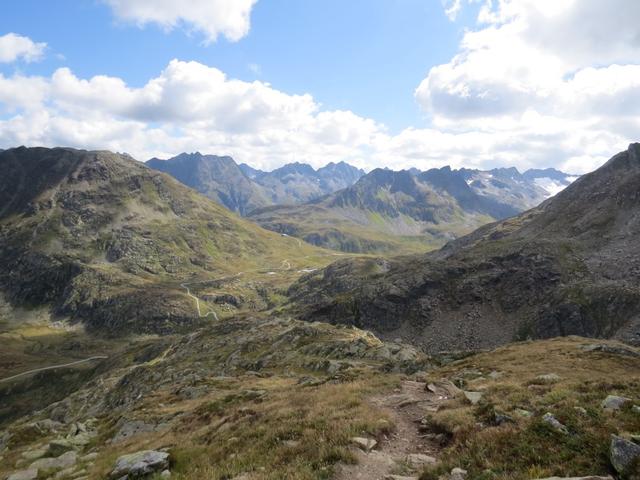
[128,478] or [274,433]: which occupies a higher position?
[274,433]

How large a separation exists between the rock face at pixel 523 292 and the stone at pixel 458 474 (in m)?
83.7

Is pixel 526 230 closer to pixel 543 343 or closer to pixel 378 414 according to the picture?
pixel 543 343

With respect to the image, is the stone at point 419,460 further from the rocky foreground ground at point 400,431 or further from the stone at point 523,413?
the stone at point 523,413

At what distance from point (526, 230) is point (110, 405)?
153409 mm

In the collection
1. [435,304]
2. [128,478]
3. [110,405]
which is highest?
[128,478]

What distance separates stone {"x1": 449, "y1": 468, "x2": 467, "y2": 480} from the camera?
13.4 metres

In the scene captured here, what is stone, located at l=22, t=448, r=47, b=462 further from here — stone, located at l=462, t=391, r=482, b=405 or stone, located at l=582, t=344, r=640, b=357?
stone, located at l=582, t=344, r=640, b=357

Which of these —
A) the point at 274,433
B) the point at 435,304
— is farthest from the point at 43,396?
the point at 274,433

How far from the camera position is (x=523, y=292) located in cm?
11562

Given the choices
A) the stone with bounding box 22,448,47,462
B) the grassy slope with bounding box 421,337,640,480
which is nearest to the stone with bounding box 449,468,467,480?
the grassy slope with bounding box 421,337,640,480

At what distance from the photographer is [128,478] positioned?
18.9m

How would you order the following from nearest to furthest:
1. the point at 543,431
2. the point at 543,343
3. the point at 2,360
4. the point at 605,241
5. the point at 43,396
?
the point at 543,431 < the point at 543,343 < the point at 605,241 < the point at 43,396 < the point at 2,360

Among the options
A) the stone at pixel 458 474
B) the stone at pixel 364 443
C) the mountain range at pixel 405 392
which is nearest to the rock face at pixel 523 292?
the mountain range at pixel 405 392

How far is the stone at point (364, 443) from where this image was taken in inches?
674
